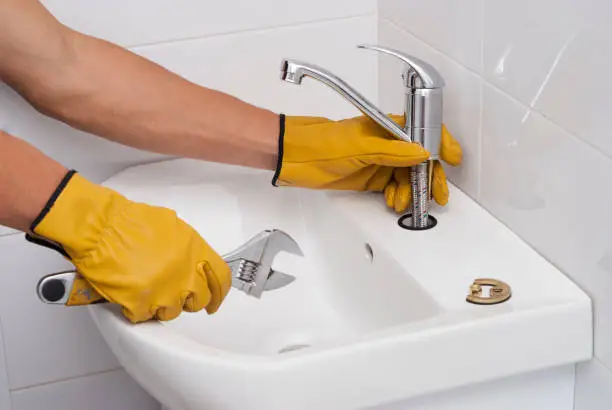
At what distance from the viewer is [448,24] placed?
45.7 inches

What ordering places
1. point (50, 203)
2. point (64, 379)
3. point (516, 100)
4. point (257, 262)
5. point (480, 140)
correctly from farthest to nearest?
point (64, 379) < point (257, 262) < point (480, 140) < point (516, 100) < point (50, 203)

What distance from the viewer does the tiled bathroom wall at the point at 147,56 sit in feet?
4.34

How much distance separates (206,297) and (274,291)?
0.91 feet

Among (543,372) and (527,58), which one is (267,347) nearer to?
(543,372)

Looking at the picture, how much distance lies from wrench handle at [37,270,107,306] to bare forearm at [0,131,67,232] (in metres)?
0.06

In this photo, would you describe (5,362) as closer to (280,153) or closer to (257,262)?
(257,262)

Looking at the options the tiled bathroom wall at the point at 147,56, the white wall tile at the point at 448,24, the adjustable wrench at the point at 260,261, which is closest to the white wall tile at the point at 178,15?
the tiled bathroom wall at the point at 147,56

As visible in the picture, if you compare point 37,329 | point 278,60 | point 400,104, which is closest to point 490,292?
point 400,104

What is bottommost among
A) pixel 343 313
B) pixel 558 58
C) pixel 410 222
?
pixel 343 313

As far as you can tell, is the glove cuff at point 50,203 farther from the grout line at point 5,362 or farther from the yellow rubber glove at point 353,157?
the grout line at point 5,362

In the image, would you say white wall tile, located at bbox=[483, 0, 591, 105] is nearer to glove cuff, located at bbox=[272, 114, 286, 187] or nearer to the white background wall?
the white background wall

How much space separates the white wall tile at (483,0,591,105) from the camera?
2.97 ft

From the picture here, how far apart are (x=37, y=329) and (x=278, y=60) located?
56cm

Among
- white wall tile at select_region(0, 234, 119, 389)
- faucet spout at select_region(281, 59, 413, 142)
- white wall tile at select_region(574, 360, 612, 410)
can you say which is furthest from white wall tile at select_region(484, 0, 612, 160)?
white wall tile at select_region(0, 234, 119, 389)
